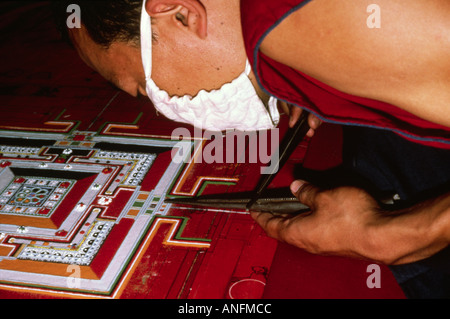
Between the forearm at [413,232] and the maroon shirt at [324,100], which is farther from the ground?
the maroon shirt at [324,100]

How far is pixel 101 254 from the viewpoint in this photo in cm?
96

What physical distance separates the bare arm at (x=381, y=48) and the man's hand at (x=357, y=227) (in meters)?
0.20

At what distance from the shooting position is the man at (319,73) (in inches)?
22.3

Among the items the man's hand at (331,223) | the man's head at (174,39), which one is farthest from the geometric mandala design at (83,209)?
the man's head at (174,39)

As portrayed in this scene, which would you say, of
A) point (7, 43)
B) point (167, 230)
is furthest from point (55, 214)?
point (7, 43)

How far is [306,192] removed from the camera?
0.90 metres

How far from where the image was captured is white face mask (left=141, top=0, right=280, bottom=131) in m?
0.90

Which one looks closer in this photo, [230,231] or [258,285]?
[258,285]

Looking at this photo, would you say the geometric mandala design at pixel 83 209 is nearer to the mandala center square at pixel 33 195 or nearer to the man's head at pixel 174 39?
the mandala center square at pixel 33 195
